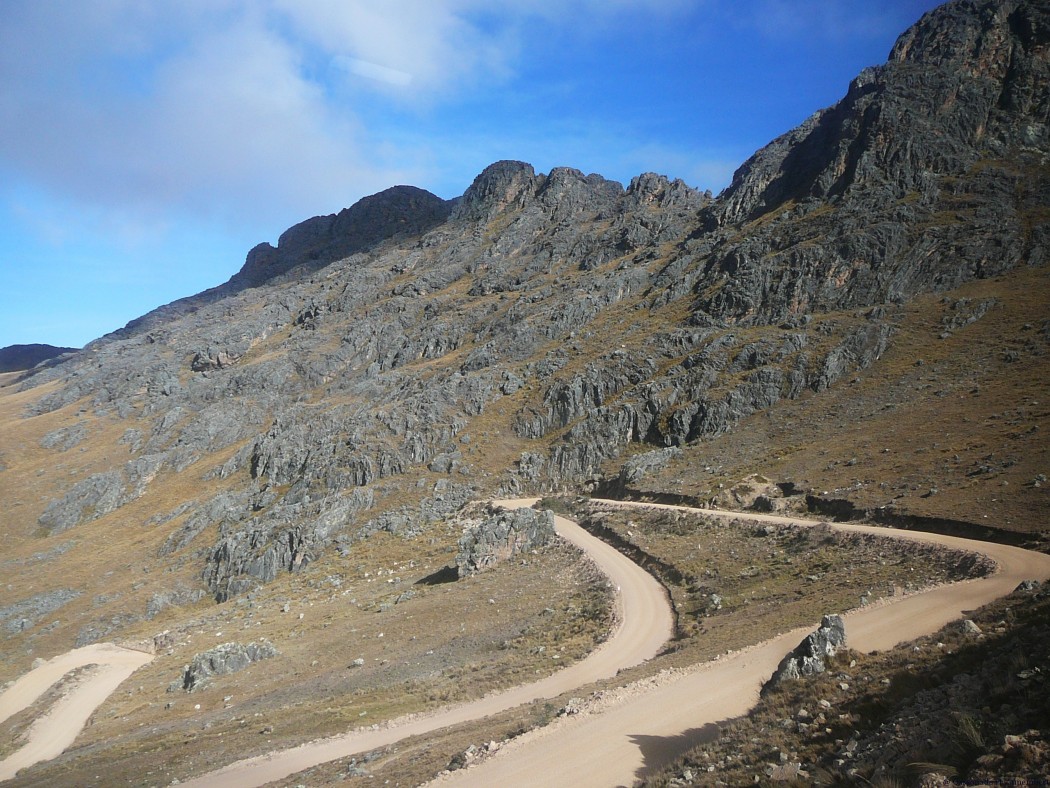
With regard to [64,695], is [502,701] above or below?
above

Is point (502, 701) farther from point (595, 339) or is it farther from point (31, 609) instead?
point (595, 339)

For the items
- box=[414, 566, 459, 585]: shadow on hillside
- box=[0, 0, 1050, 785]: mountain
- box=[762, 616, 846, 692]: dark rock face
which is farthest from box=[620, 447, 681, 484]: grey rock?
box=[762, 616, 846, 692]: dark rock face

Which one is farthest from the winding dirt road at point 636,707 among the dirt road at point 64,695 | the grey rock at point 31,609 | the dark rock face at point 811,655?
the grey rock at point 31,609

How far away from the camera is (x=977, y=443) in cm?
4497

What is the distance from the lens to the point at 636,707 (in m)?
19.2

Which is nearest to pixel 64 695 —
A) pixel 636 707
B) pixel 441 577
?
pixel 441 577

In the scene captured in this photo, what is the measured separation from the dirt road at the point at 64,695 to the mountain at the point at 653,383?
1163 centimetres

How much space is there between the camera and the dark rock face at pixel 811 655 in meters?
17.2

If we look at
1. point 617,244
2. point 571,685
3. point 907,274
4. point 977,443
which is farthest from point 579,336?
point 571,685

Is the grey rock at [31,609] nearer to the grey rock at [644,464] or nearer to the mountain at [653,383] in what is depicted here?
the mountain at [653,383]

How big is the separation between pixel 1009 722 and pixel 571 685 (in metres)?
18.4

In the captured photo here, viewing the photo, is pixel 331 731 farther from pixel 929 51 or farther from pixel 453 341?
pixel 929 51

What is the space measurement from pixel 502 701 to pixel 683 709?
9.22 meters

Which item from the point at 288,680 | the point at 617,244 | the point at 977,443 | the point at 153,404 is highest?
the point at 617,244
